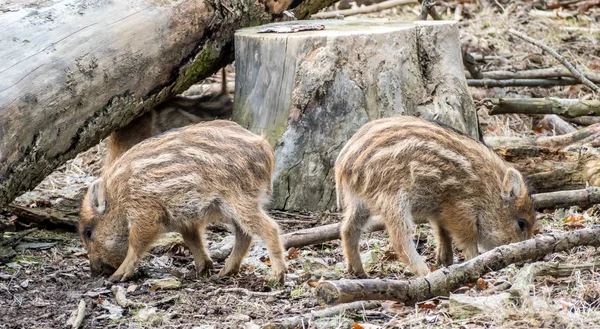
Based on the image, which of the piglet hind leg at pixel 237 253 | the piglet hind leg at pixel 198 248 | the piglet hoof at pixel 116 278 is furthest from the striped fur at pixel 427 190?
the piglet hoof at pixel 116 278

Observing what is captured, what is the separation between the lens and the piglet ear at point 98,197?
5828 millimetres

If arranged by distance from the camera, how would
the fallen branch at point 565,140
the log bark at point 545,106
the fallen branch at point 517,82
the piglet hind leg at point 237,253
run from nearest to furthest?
the piglet hind leg at point 237,253 → the fallen branch at point 565,140 → the log bark at point 545,106 → the fallen branch at point 517,82

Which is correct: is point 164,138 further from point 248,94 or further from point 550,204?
point 550,204

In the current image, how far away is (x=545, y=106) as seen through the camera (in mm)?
8273

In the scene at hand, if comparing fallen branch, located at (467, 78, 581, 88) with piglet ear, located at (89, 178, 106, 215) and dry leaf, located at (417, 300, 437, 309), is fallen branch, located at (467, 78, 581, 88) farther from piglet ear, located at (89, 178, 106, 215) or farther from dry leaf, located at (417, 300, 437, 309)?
dry leaf, located at (417, 300, 437, 309)

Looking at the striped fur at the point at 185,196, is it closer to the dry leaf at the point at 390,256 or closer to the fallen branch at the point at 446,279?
the dry leaf at the point at 390,256

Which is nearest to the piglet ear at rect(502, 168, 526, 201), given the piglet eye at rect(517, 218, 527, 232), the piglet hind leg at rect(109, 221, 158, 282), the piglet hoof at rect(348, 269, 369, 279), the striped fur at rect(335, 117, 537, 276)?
the striped fur at rect(335, 117, 537, 276)

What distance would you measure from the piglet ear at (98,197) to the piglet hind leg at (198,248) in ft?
1.81

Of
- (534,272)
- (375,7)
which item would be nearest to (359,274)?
(534,272)

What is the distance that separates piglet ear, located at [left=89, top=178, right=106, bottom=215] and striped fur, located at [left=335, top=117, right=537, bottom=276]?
5.03 feet

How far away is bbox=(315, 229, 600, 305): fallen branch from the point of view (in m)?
4.04

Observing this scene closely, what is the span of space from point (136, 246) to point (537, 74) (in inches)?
202

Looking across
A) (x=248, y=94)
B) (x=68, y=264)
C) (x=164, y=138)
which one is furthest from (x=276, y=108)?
(x=68, y=264)

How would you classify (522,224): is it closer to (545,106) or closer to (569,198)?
(569,198)
